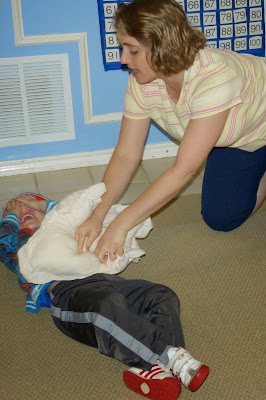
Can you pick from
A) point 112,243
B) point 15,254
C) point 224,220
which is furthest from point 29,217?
point 224,220

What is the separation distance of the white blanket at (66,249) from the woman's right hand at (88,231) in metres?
0.02

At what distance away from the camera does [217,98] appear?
62.4 inches

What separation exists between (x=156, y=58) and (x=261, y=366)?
94cm

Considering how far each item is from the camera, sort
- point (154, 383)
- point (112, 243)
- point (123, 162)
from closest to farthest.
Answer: point (154, 383) < point (112, 243) < point (123, 162)

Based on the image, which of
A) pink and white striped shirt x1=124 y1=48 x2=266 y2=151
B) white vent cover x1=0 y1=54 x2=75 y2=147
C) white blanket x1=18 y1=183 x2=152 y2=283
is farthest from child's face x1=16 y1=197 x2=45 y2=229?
white vent cover x1=0 y1=54 x2=75 y2=147

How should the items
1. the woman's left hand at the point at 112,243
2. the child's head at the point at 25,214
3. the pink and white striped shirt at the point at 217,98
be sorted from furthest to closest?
the child's head at the point at 25,214, the woman's left hand at the point at 112,243, the pink and white striped shirt at the point at 217,98

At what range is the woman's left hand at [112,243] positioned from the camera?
1.69 m

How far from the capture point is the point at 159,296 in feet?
5.53

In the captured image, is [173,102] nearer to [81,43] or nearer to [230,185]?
[230,185]

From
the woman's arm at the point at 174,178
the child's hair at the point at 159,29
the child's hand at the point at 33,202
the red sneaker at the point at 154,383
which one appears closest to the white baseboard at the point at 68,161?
the child's hand at the point at 33,202

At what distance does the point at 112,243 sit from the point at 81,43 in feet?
3.83

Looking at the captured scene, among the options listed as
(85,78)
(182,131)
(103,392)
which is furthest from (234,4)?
(103,392)

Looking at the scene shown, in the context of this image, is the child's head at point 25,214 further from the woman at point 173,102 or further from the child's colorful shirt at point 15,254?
the woman at point 173,102

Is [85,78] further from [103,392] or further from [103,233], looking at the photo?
[103,392]
